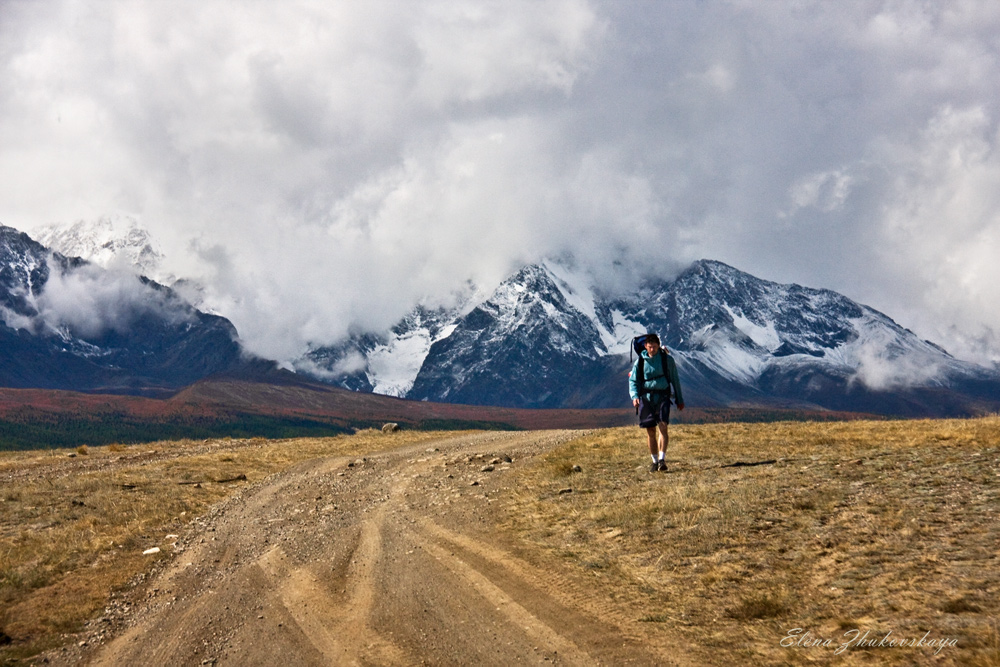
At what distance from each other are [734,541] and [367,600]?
5.91m

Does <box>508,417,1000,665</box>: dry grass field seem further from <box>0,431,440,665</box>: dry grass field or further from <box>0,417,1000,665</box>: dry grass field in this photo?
<box>0,431,440,665</box>: dry grass field

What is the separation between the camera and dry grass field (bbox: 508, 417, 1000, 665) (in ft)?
27.4

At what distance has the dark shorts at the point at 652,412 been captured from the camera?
18859 millimetres

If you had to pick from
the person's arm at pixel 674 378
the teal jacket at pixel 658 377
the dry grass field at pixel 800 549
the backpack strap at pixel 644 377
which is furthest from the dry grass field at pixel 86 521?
the person's arm at pixel 674 378

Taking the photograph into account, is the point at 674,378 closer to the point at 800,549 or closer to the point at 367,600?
the point at 800,549

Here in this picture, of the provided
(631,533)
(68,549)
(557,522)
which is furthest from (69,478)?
(631,533)

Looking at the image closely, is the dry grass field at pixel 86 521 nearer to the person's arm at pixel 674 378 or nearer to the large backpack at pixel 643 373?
the large backpack at pixel 643 373

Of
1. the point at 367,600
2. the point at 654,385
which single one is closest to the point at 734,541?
the point at 367,600

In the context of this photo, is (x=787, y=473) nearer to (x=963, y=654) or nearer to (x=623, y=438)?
(x=963, y=654)

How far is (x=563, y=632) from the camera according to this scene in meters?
9.53

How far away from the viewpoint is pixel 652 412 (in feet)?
61.8

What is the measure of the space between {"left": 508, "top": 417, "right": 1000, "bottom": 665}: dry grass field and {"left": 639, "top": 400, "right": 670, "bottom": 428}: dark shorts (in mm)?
1401

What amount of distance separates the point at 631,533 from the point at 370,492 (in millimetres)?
9383

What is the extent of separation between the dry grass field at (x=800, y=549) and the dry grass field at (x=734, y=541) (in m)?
0.03
